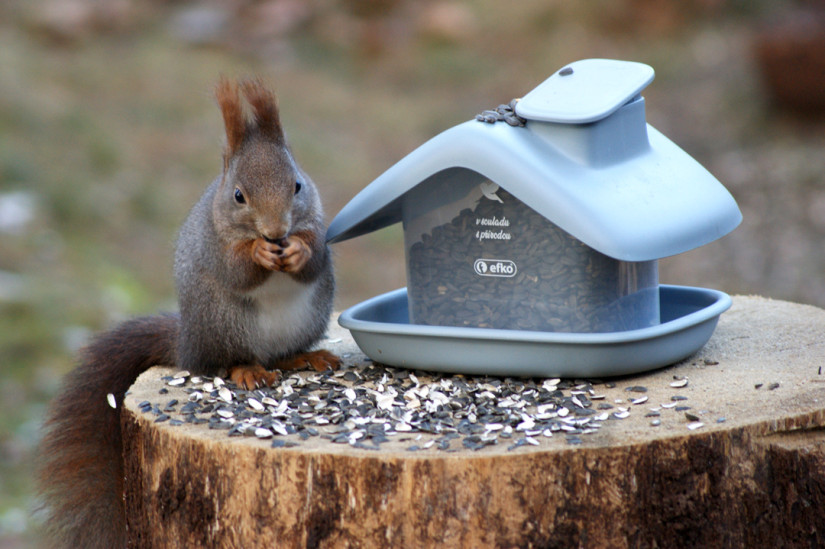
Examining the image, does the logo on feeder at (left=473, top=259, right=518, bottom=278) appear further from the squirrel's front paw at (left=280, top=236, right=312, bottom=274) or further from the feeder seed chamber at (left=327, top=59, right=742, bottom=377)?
the squirrel's front paw at (left=280, top=236, right=312, bottom=274)

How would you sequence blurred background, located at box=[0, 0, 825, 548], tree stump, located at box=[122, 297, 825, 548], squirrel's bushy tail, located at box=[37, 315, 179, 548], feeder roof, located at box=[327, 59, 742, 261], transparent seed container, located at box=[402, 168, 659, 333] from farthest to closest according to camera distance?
1. blurred background, located at box=[0, 0, 825, 548]
2. squirrel's bushy tail, located at box=[37, 315, 179, 548]
3. transparent seed container, located at box=[402, 168, 659, 333]
4. feeder roof, located at box=[327, 59, 742, 261]
5. tree stump, located at box=[122, 297, 825, 548]

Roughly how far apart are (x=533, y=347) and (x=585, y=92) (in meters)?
0.41

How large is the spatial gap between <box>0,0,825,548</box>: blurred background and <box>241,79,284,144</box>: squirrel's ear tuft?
0.36 meters

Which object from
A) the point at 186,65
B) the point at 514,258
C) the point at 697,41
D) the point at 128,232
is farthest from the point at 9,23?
the point at 514,258

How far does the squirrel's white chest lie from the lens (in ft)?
5.50

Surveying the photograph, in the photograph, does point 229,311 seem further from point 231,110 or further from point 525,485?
point 525,485

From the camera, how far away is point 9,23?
6195mm

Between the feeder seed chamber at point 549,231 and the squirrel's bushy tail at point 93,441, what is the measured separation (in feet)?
1.33

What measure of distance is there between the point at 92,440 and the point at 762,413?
1.09 metres

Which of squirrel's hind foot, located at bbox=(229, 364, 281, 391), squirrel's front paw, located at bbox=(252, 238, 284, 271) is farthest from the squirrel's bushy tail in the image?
squirrel's front paw, located at bbox=(252, 238, 284, 271)

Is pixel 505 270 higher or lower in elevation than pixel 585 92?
lower

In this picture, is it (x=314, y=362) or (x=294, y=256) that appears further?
(x=314, y=362)

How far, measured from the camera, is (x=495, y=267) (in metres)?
1.58

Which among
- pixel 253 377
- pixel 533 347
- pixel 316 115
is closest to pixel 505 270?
pixel 533 347
